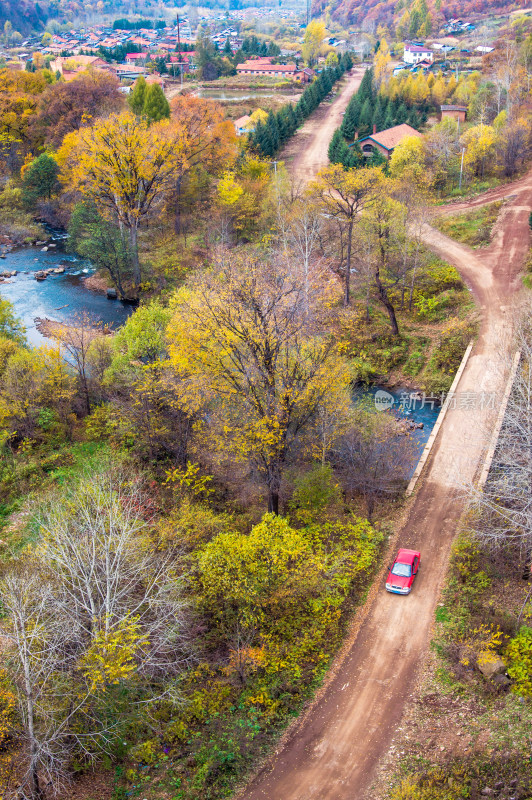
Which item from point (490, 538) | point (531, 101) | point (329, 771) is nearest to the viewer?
point (329, 771)

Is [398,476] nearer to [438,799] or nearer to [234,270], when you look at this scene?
[234,270]

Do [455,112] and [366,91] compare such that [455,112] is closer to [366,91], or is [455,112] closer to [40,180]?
[366,91]

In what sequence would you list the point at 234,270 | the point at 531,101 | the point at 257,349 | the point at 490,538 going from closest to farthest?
1. the point at 490,538
2. the point at 257,349
3. the point at 234,270
4. the point at 531,101

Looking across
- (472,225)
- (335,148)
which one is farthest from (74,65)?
(472,225)

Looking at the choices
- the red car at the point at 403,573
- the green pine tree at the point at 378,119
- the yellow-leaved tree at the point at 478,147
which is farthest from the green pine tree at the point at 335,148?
the red car at the point at 403,573

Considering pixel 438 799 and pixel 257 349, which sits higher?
pixel 257 349

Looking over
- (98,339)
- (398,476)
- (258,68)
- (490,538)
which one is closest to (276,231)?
(98,339)

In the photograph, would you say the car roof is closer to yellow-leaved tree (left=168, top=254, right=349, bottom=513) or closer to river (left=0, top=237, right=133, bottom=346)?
yellow-leaved tree (left=168, top=254, right=349, bottom=513)

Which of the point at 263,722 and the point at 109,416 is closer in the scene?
the point at 263,722
